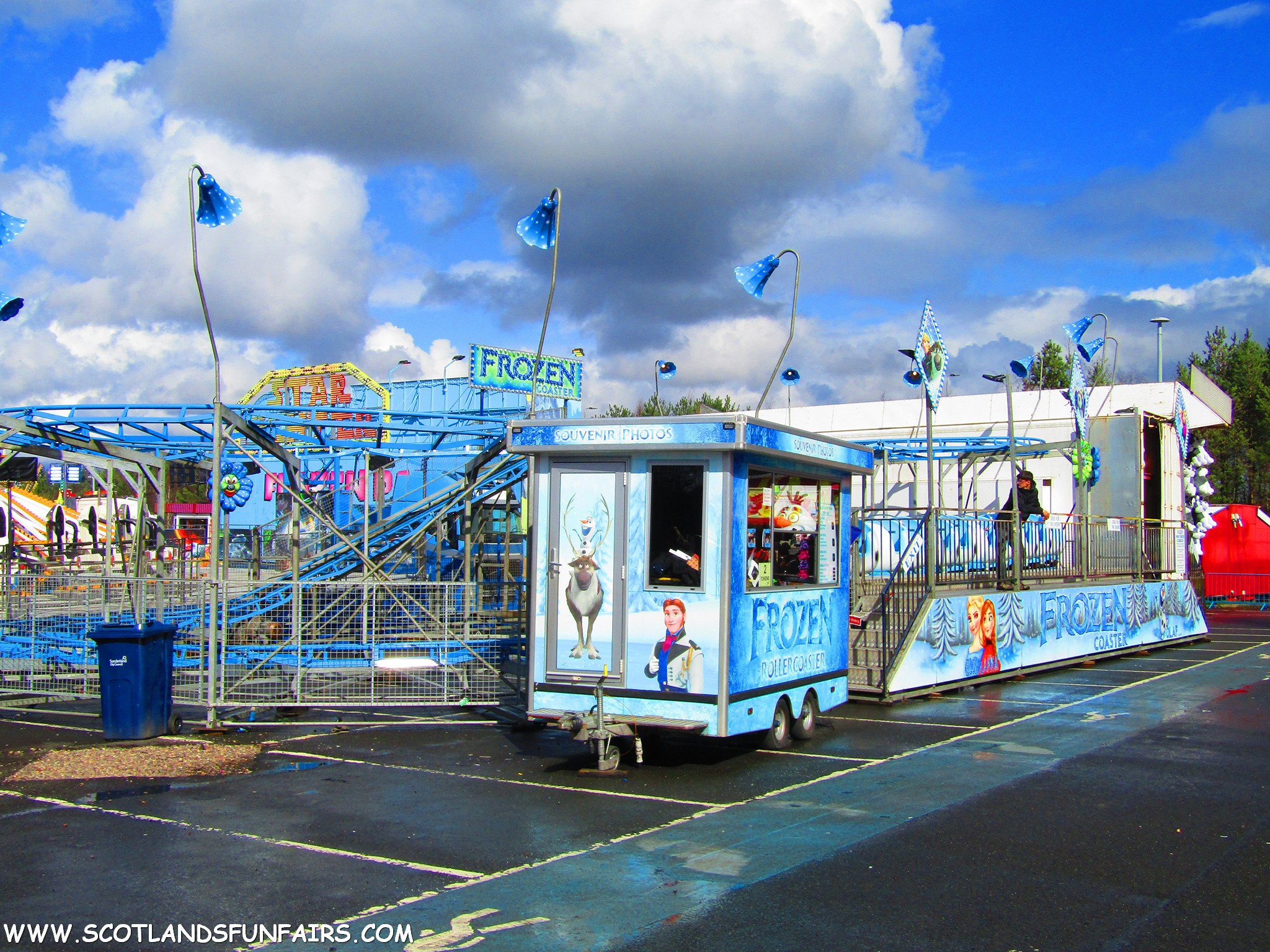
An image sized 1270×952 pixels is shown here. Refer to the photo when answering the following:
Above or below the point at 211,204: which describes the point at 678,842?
below

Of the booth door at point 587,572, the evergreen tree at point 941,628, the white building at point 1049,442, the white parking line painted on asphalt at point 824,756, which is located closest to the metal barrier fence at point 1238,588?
the white building at point 1049,442

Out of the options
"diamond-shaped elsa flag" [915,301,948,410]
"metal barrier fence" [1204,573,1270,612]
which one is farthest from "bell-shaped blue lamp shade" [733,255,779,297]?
"metal barrier fence" [1204,573,1270,612]

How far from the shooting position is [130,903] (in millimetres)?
5941

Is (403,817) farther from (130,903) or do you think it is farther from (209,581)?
(209,581)

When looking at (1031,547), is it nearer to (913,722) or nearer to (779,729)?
(913,722)

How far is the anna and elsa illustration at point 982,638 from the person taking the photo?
15531mm

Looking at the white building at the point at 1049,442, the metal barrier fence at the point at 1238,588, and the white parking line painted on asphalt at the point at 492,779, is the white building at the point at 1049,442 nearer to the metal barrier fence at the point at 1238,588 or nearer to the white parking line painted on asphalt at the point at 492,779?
the metal barrier fence at the point at 1238,588

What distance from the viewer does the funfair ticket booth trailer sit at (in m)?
9.64

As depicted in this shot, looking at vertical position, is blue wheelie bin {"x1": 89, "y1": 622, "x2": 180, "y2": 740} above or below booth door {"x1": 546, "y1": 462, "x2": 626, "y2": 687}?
below

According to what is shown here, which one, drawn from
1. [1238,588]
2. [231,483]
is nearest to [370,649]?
[231,483]

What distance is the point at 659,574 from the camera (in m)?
9.88

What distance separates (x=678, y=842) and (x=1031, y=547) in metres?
12.4

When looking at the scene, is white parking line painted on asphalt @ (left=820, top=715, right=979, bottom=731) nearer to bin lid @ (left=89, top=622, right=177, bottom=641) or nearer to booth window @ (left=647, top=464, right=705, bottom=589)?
booth window @ (left=647, top=464, right=705, bottom=589)

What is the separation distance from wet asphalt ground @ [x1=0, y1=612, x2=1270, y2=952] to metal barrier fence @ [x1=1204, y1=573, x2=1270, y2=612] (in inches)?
1022
